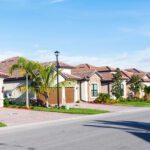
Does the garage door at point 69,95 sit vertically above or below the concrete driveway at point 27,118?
above

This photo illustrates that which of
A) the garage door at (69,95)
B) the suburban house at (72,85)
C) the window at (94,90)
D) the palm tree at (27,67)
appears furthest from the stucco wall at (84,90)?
the palm tree at (27,67)

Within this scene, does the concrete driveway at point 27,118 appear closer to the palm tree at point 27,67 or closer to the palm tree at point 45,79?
the palm tree at point 27,67

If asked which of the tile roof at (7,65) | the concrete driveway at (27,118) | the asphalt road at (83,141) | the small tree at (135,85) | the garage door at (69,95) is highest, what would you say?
the tile roof at (7,65)

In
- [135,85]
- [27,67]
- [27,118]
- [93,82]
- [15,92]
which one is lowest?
[27,118]

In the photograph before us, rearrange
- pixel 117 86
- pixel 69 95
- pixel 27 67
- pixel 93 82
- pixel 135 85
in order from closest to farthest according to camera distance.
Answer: pixel 27 67, pixel 69 95, pixel 93 82, pixel 117 86, pixel 135 85

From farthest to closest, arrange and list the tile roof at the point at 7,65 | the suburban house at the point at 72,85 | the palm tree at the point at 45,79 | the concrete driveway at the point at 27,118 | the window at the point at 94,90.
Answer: the window at the point at 94,90 < the tile roof at the point at 7,65 < the suburban house at the point at 72,85 < the palm tree at the point at 45,79 < the concrete driveway at the point at 27,118

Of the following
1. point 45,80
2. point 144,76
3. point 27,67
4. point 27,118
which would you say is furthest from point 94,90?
Answer: point 27,118

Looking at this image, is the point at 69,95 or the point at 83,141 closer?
the point at 83,141

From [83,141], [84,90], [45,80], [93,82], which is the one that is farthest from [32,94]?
[83,141]

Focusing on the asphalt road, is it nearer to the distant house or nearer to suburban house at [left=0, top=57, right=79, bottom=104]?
suburban house at [left=0, top=57, right=79, bottom=104]

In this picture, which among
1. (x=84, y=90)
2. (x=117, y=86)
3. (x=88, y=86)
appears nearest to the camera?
(x=84, y=90)

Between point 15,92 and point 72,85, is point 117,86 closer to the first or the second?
point 72,85

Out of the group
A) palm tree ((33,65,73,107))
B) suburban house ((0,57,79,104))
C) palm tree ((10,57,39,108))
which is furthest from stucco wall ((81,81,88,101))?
palm tree ((10,57,39,108))

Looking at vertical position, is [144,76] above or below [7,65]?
below
